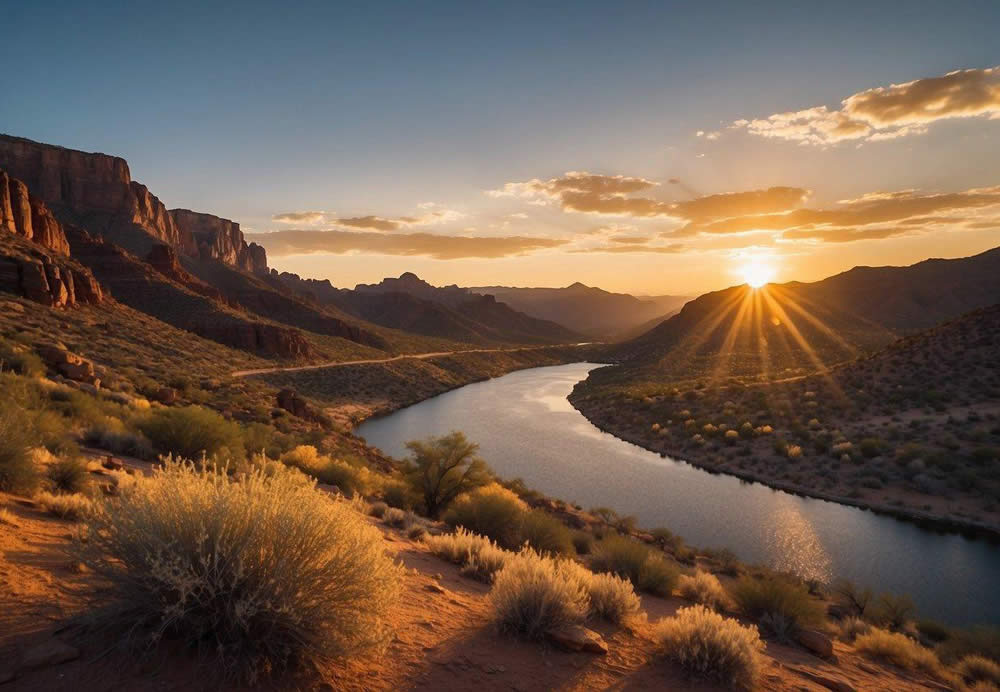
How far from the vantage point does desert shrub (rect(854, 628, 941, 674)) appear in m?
7.67

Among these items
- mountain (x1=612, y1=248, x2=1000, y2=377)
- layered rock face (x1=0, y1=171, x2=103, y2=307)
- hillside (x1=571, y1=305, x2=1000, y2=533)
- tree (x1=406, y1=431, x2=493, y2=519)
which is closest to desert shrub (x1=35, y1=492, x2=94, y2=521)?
tree (x1=406, y1=431, x2=493, y2=519)

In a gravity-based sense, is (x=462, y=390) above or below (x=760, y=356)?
below

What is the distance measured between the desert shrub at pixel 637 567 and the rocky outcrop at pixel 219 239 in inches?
5747

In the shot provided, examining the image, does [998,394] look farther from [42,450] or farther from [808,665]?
[42,450]

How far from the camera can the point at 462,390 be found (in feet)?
232

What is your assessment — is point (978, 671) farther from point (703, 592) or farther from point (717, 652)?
point (717, 652)

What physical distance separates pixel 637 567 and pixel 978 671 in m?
5.41

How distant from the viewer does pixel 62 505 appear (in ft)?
19.0

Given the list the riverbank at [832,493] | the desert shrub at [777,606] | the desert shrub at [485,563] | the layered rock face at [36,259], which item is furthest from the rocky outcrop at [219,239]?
the desert shrub at [777,606]

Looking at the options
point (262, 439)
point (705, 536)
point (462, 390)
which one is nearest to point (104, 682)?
point (262, 439)

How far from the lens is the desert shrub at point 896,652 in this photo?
25.2 feet

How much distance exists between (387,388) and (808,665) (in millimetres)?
56947

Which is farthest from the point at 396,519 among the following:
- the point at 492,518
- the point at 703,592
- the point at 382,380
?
the point at 382,380

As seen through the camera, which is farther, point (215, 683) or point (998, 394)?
point (998, 394)
